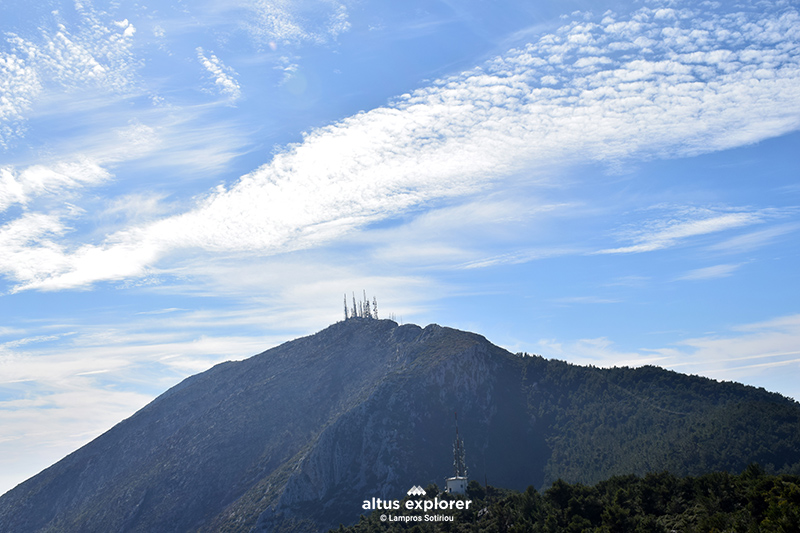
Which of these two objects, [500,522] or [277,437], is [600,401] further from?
[500,522]

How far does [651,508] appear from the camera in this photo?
211 ft

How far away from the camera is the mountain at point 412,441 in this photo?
142 m

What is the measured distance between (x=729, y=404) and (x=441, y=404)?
80.6 meters

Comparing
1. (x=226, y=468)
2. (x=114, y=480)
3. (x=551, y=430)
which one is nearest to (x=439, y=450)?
(x=551, y=430)

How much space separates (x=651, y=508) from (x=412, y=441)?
333 feet

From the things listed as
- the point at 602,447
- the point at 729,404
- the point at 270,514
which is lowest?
the point at 270,514

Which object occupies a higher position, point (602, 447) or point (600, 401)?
point (600, 401)

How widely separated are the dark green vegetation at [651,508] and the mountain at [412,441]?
205 feet

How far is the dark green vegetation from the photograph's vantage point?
49.3m

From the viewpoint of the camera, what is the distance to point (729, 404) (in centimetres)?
15812

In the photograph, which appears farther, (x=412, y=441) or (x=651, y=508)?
(x=412, y=441)

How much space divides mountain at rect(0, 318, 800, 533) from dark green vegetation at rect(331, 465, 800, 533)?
62.5 metres

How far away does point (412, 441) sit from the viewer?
16025 cm

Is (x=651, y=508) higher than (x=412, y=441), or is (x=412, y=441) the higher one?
(x=412, y=441)
